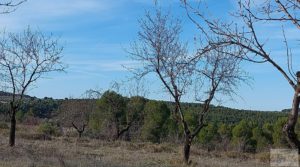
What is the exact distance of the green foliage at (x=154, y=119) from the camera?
3781 cm

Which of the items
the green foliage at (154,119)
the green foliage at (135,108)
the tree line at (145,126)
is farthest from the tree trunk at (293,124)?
the green foliage at (135,108)

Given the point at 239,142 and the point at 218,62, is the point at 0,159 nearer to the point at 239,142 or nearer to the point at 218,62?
the point at 218,62

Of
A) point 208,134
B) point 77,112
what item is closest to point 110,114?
point 77,112

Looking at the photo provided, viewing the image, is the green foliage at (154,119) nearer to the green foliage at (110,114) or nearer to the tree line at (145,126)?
the tree line at (145,126)

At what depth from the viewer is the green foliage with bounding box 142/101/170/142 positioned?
124 feet

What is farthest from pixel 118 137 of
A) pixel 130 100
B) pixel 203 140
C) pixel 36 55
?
pixel 36 55

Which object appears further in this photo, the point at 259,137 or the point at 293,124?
the point at 259,137

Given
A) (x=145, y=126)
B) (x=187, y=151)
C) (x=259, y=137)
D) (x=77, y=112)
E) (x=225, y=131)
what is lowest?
(x=187, y=151)

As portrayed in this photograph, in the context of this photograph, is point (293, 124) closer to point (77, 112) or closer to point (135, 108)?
point (135, 108)

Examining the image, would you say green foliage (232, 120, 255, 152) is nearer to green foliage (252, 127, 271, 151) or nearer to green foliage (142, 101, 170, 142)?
green foliage (252, 127, 271, 151)

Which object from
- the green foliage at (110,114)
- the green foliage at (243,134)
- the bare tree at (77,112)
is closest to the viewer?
the green foliage at (243,134)

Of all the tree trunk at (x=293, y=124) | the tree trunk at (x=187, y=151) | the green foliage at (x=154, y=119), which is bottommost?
the tree trunk at (x=187, y=151)

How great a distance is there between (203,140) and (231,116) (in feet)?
59.9

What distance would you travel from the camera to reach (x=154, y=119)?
37.8 m
